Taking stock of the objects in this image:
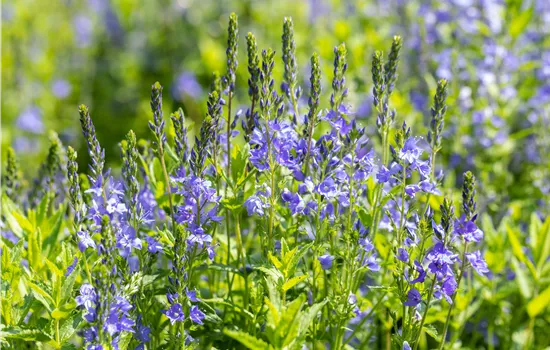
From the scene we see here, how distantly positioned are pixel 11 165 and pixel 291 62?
1434mm

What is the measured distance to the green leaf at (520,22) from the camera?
471 centimetres

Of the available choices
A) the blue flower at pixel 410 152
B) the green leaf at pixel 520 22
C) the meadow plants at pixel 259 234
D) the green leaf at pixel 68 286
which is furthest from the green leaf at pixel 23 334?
the green leaf at pixel 520 22

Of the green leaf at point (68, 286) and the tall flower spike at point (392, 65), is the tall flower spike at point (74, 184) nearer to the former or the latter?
the green leaf at point (68, 286)

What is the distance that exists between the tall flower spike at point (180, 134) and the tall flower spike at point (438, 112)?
907mm

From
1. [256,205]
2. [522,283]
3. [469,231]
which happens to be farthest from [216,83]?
[522,283]

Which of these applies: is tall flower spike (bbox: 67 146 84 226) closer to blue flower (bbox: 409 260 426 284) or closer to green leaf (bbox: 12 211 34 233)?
green leaf (bbox: 12 211 34 233)

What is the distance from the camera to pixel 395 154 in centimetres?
231

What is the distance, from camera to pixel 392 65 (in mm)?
2561

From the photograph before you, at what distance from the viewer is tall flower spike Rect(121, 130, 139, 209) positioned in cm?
227

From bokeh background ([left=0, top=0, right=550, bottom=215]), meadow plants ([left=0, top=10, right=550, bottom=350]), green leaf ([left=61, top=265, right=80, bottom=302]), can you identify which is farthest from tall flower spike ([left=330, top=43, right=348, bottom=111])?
bokeh background ([left=0, top=0, right=550, bottom=215])

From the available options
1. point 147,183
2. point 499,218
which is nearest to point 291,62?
point 147,183

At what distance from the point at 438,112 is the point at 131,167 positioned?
1.12 m

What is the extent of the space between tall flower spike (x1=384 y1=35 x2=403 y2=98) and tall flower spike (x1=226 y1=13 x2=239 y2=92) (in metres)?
0.59

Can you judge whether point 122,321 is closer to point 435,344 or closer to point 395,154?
point 395,154
